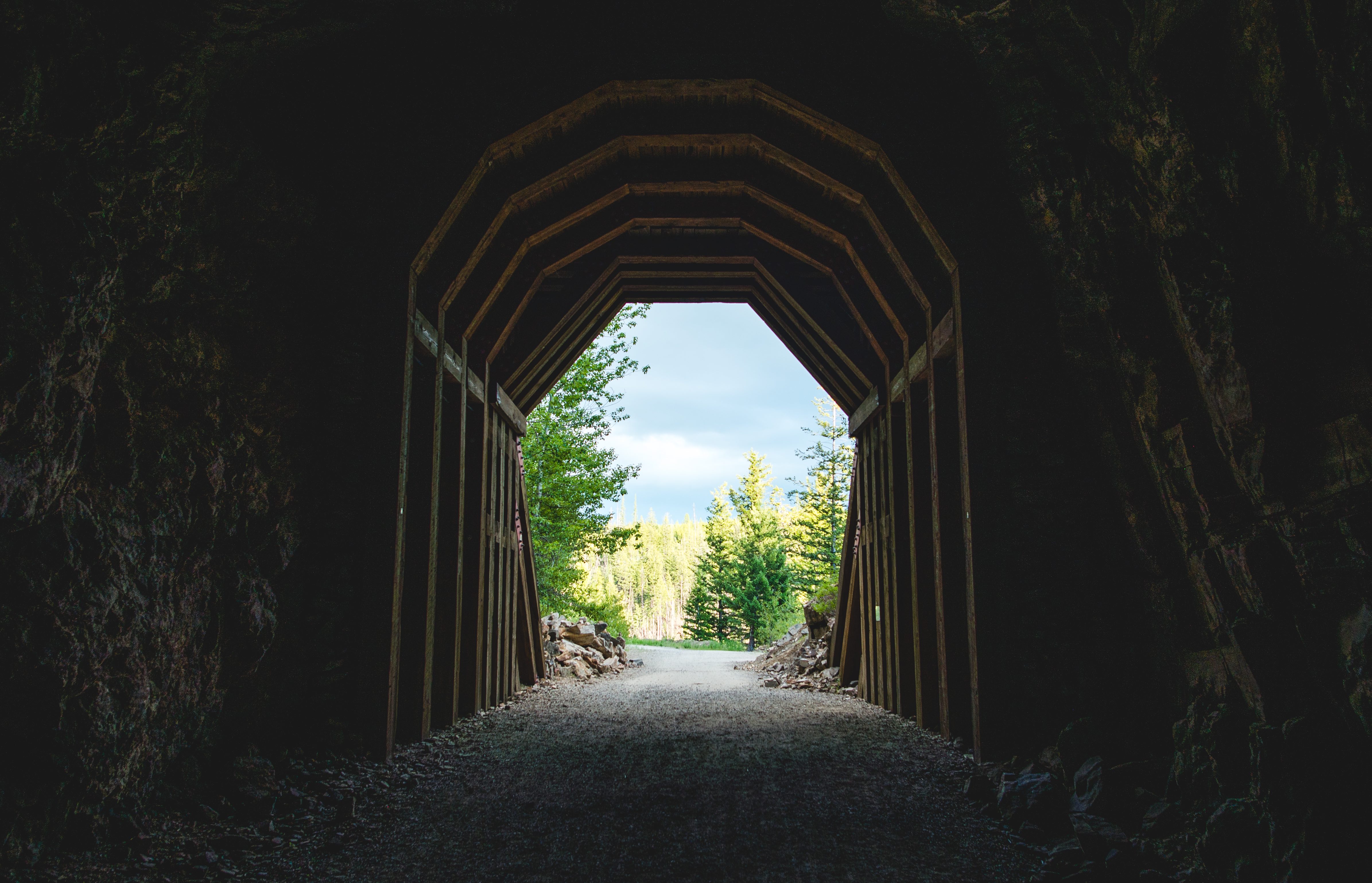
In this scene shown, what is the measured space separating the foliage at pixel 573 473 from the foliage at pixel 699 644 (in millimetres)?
7745

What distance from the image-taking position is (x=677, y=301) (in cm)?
1018

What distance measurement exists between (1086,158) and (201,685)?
210 inches

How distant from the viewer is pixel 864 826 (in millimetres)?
3801

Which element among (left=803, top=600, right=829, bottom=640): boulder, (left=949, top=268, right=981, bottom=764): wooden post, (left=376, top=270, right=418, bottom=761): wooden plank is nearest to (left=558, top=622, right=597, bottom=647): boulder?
(left=803, top=600, right=829, bottom=640): boulder

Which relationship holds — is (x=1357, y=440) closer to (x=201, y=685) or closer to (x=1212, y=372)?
(x=1212, y=372)

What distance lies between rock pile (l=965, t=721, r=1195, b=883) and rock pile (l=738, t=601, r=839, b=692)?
19.1ft

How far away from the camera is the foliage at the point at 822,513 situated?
29.2 meters

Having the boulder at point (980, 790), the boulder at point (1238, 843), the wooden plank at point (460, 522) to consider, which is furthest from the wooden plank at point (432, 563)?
the boulder at point (1238, 843)

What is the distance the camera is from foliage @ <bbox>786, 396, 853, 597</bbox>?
29188mm

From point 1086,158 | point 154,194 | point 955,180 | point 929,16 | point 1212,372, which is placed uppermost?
point 929,16

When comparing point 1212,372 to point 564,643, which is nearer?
point 1212,372

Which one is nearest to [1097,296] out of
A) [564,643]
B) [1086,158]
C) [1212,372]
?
[1086,158]

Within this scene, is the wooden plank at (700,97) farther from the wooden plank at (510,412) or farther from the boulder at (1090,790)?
the boulder at (1090,790)

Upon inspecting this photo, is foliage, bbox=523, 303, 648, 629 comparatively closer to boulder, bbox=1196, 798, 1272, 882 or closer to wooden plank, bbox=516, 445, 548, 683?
wooden plank, bbox=516, 445, 548, 683
